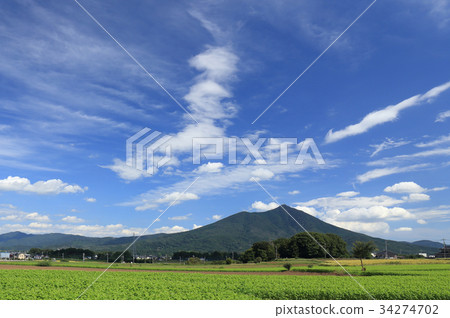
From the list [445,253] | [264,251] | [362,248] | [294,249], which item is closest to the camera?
[362,248]

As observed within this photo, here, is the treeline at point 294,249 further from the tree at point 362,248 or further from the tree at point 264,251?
the tree at point 362,248

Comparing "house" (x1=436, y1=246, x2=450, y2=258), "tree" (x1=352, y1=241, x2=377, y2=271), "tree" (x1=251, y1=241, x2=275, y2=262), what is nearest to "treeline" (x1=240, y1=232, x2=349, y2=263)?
"tree" (x1=251, y1=241, x2=275, y2=262)

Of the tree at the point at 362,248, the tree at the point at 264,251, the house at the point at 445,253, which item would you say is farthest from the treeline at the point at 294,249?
the house at the point at 445,253

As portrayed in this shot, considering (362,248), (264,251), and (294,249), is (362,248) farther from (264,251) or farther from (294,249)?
(264,251)

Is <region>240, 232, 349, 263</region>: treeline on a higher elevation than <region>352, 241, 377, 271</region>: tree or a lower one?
lower

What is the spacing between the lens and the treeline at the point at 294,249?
112938 mm

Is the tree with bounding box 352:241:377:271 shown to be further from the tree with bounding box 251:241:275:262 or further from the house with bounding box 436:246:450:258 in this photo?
the house with bounding box 436:246:450:258

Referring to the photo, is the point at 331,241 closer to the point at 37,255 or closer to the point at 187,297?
the point at 187,297

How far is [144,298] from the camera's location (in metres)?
19.5

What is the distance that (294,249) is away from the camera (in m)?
115

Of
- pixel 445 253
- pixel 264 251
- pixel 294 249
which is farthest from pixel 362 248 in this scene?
pixel 445 253

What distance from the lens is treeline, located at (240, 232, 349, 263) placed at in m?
113
